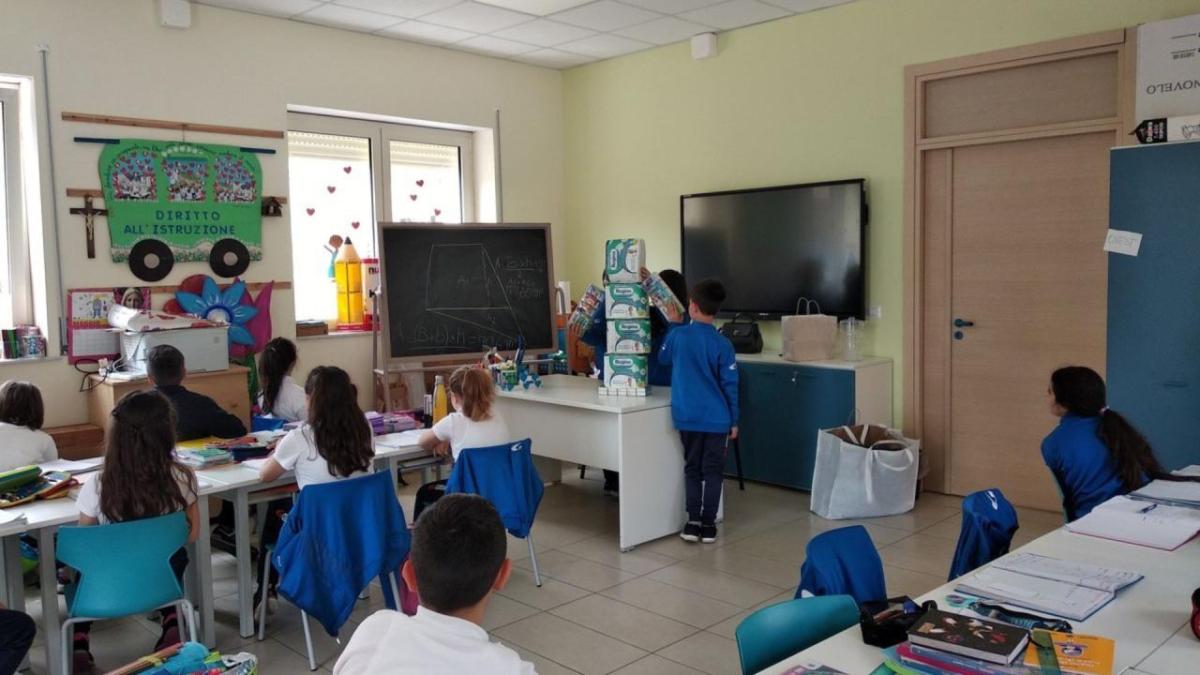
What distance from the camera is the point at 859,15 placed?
574 centimetres

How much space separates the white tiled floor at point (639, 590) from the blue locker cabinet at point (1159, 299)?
0.91 m

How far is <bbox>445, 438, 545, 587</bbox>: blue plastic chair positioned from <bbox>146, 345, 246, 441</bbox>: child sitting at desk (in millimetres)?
1154

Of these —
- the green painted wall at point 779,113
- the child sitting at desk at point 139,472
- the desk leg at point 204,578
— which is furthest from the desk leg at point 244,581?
the green painted wall at point 779,113

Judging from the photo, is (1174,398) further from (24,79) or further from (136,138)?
(24,79)

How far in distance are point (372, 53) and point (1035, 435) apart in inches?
192

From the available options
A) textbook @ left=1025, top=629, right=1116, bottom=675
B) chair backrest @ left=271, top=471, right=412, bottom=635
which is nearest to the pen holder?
textbook @ left=1025, top=629, right=1116, bottom=675

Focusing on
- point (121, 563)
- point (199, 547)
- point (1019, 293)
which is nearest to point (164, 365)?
point (199, 547)

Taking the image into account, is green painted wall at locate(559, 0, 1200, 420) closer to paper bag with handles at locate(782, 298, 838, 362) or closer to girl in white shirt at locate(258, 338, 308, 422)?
paper bag with handles at locate(782, 298, 838, 362)

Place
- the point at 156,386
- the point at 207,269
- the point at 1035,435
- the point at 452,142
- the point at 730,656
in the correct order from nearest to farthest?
the point at 730,656 → the point at 156,386 → the point at 1035,435 → the point at 207,269 → the point at 452,142

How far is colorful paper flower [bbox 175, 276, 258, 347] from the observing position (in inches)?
218

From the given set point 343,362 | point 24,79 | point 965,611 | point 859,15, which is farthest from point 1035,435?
point 24,79

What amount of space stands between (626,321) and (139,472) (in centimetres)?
251

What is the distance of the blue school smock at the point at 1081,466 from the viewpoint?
306cm

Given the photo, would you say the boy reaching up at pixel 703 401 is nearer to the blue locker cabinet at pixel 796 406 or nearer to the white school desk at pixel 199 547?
the blue locker cabinet at pixel 796 406
